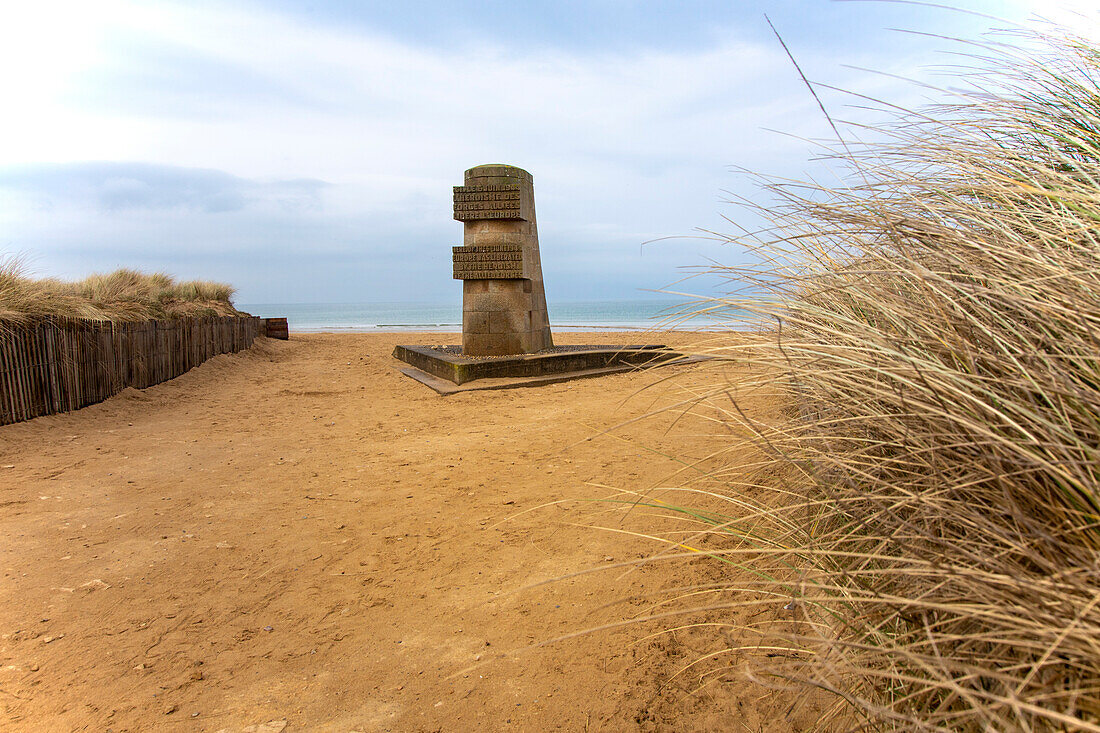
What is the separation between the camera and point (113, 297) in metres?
9.41

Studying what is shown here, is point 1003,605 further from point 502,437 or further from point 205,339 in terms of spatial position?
point 205,339

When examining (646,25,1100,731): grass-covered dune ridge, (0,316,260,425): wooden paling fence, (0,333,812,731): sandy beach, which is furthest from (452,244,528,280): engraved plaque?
(646,25,1100,731): grass-covered dune ridge

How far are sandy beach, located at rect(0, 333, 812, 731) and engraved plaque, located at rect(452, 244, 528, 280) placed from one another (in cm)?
446

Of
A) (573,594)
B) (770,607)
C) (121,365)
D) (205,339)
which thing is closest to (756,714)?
(770,607)

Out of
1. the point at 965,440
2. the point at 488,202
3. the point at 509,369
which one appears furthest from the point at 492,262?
the point at 965,440

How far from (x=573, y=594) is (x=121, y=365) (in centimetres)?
784

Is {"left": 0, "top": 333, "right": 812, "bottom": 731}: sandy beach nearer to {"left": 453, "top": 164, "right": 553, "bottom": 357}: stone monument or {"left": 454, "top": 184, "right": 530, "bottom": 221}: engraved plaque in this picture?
{"left": 453, "top": 164, "right": 553, "bottom": 357}: stone monument

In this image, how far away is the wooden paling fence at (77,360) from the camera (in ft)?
21.0

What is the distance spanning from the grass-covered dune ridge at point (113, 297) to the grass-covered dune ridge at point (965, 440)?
7.90 meters

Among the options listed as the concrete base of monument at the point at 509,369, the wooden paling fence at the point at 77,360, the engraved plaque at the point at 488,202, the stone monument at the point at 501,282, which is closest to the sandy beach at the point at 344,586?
the wooden paling fence at the point at 77,360

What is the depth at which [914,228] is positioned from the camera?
1727 millimetres

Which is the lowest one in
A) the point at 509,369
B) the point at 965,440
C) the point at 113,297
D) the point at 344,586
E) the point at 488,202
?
the point at 344,586

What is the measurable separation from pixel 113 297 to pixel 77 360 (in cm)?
268

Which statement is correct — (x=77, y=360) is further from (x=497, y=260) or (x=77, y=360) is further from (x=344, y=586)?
(x=344, y=586)
